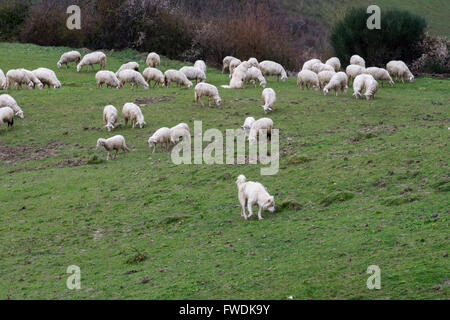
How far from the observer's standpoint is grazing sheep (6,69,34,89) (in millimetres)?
30875

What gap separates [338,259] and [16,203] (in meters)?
9.67

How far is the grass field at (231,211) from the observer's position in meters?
10.9

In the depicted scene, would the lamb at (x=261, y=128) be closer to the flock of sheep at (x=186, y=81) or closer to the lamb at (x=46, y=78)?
the flock of sheep at (x=186, y=81)

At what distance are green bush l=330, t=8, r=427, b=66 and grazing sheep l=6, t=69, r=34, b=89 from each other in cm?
1944

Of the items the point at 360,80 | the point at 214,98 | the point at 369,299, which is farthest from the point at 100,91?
the point at 369,299

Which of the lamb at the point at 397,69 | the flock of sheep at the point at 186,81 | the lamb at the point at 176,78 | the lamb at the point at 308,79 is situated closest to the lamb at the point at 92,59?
the flock of sheep at the point at 186,81

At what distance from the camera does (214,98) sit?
2733cm

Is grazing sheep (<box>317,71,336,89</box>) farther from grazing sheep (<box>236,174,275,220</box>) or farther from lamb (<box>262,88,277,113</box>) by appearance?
grazing sheep (<box>236,174,275,220</box>)

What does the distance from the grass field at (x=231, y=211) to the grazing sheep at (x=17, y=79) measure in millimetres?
5438

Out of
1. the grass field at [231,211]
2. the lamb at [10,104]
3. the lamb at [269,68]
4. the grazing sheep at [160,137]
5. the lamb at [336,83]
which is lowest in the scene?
the grass field at [231,211]

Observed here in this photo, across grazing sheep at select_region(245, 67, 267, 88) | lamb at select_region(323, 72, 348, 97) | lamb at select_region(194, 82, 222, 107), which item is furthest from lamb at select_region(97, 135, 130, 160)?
grazing sheep at select_region(245, 67, 267, 88)

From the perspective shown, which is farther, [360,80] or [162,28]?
[162,28]
